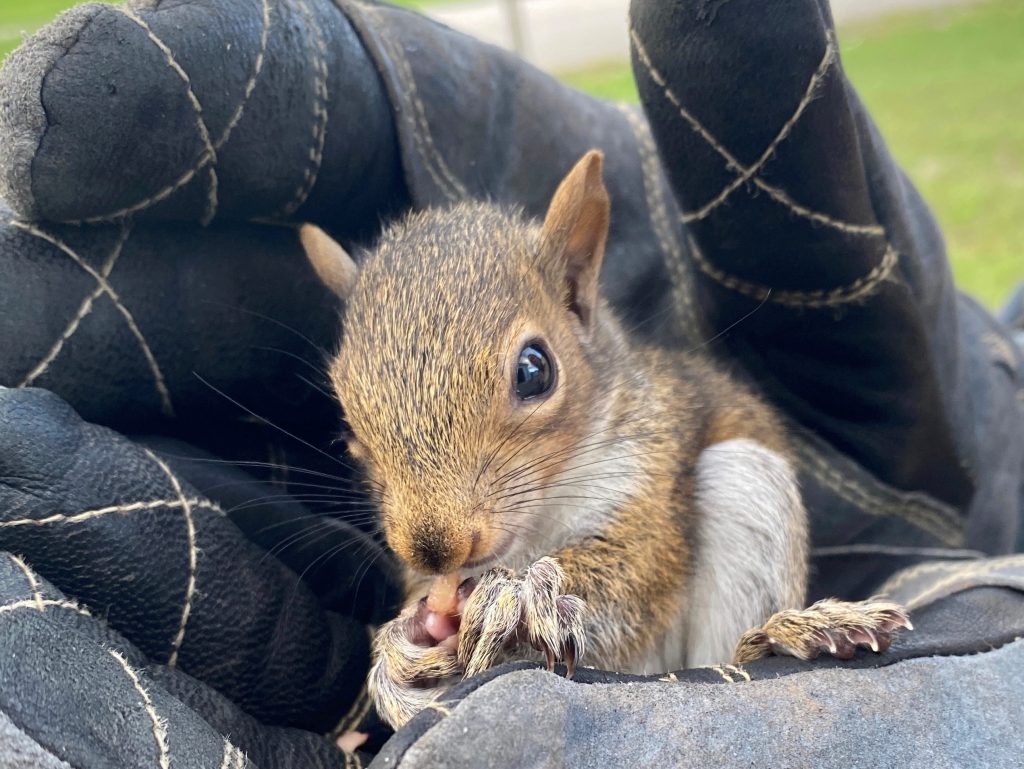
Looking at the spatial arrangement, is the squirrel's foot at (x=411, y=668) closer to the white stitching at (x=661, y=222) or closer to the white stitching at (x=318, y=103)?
the white stitching at (x=318, y=103)

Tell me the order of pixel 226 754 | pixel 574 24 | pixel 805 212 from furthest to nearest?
pixel 574 24
pixel 805 212
pixel 226 754

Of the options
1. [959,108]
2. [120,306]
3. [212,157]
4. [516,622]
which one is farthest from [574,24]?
[516,622]

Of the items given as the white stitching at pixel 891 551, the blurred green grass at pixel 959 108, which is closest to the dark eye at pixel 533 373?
the white stitching at pixel 891 551

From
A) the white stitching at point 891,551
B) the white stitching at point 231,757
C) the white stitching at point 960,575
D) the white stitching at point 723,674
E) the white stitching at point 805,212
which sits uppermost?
→ the white stitching at point 805,212

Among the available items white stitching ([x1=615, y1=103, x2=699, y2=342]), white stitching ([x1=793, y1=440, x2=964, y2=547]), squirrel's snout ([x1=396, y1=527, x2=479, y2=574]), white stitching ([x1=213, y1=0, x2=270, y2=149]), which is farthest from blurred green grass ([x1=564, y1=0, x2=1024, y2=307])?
squirrel's snout ([x1=396, y1=527, x2=479, y2=574])

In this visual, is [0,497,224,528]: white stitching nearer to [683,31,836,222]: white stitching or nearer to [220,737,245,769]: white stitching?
[220,737,245,769]: white stitching

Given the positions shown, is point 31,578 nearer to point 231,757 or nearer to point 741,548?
point 231,757
